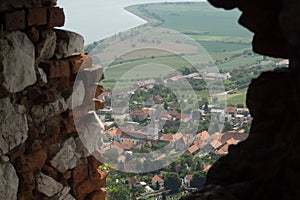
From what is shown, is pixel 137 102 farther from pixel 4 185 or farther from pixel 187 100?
pixel 4 185

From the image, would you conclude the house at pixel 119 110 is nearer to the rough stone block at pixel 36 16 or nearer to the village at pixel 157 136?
the village at pixel 157 136

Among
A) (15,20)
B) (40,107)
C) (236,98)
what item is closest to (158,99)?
(236,98)

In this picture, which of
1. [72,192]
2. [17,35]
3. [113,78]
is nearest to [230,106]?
[113,78]

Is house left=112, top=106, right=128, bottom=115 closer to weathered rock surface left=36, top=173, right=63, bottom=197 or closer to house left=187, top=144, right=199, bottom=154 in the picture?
house left=187, top=144, right=199, bottom=154

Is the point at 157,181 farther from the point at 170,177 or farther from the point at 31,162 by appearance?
the point at 31,162

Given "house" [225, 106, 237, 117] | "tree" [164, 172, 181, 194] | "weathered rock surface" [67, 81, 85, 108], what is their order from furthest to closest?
1. "house" [225, 106, 237, 117]
2. "tree" [164, 172, 181, 194]
3. "weathered rock surface" [67, 81, 85, 108]

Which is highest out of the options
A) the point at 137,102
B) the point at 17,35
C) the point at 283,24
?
the point at 283,24

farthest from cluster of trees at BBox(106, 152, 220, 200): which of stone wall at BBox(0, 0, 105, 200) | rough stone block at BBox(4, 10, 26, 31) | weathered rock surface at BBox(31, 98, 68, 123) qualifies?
rough stone block at BBox(4, 10, 26, 31)
